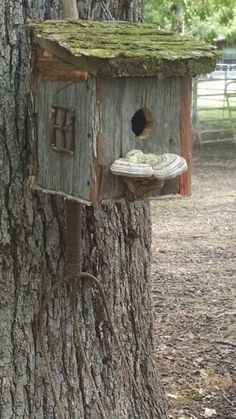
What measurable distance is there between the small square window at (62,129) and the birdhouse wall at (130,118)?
0.38 feet

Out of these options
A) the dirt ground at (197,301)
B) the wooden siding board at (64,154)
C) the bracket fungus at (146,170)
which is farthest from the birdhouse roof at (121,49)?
the dirt ground at (197,301)

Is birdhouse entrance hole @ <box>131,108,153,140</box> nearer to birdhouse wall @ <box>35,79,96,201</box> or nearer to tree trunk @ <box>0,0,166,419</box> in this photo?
birdhouse wall @ <box>35,79,96,201</box>

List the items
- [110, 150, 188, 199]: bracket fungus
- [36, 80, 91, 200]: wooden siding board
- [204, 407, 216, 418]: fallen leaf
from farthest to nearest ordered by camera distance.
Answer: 1. [204, 407, 216, 418]: fallen leaf
2. [36, 80, 91, 200]: wooden siding board
3. [110, 150, 188, 199]: bracket fungus

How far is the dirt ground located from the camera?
394cm

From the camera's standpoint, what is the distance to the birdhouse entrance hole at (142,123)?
2.22m

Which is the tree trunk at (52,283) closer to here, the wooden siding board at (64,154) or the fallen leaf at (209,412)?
the wooden siding board at (64,154)

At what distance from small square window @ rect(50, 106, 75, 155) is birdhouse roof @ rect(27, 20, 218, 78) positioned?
0.56 feet

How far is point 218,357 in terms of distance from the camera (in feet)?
14.5

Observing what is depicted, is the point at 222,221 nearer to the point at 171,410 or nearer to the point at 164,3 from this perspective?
the point at 171,410

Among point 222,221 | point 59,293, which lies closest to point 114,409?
point 59,293

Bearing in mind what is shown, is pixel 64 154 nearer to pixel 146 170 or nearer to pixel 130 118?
pixel 130 118

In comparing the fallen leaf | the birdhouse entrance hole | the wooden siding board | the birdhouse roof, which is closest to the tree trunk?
the wooden siding board

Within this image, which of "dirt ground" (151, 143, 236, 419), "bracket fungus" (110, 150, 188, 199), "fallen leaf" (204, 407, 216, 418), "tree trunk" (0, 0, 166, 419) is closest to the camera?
"bracket fungus" (110, 150, 188, 199)

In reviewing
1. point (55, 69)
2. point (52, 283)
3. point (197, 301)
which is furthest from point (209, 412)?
point (55, 69)
